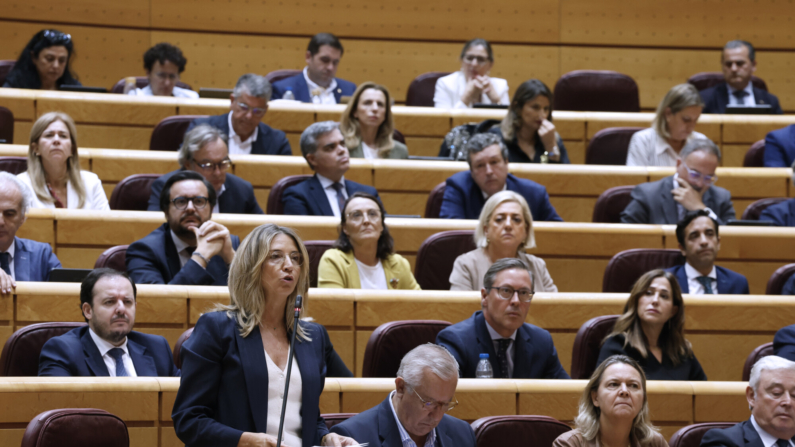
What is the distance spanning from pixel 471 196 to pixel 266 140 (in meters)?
0.89

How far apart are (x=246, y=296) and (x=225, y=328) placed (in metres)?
0.07

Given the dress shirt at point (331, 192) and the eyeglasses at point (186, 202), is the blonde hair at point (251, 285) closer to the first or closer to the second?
the eyeglasses at point (186, 202)

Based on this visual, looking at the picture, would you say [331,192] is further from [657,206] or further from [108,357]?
[108,357]

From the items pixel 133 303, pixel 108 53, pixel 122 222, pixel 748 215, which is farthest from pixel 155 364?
pixel 108 53

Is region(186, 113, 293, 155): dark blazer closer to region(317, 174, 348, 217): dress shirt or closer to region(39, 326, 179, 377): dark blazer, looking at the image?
region(317, 174, 348, 217): dress shirt

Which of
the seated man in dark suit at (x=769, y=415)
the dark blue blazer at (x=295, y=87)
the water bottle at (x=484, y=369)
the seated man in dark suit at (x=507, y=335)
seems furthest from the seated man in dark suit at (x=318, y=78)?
the seated man in dark suit at (x=769, y=415)

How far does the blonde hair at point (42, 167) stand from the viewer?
2.92m

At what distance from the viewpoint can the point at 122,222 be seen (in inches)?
112

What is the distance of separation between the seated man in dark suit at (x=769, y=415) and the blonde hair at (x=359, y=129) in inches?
75.0

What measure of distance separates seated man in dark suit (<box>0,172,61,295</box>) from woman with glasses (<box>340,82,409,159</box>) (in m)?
1.38

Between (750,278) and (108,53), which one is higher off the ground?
(108,53)

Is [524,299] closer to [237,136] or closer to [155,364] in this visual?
[155,364]

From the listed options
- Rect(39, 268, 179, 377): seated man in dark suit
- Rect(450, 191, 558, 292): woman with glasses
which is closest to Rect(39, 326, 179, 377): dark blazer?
Rect(39, 268, 179, 377): seated man in dark suit

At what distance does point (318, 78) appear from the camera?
13.9 ft
